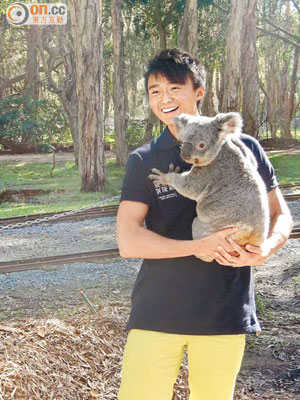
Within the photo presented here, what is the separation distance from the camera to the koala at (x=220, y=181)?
2.43 meters

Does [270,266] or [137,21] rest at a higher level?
[137,21]

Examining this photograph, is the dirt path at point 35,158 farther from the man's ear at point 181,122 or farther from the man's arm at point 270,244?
the man's ear at point 181,122

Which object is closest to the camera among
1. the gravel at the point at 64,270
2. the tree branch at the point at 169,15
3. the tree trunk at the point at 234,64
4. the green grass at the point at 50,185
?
the gravel at the point at 64,270

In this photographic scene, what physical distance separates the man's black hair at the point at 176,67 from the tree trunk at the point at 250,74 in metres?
17.0

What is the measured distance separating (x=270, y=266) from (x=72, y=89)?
1796cm

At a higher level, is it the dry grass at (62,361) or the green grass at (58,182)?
the dry grass at (62,361)

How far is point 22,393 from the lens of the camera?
3.74m

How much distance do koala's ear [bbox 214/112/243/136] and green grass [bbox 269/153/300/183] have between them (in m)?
13.0

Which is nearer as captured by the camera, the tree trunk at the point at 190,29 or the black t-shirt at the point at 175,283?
the black t-shirt at the point at 175,283

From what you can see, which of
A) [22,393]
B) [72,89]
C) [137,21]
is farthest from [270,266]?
[137,21]

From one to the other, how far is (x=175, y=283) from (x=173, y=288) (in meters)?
0.02

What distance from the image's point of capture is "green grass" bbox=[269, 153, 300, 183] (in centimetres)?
1605

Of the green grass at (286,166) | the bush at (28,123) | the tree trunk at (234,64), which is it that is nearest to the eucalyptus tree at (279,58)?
the green grass at (286,166)

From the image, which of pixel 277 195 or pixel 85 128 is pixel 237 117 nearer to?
pixel 277 195
